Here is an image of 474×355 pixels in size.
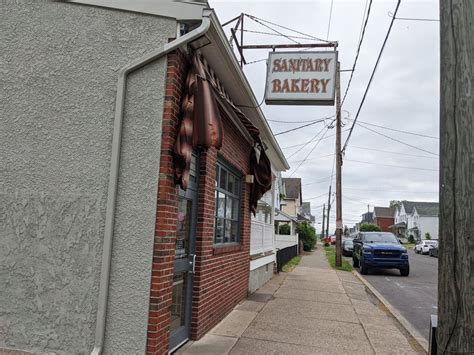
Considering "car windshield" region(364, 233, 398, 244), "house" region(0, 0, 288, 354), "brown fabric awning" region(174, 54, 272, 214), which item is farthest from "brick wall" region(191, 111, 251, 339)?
"car windshield" region(364, 233, 398, 244)

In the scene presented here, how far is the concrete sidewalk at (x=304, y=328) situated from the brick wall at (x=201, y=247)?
0.35 meters

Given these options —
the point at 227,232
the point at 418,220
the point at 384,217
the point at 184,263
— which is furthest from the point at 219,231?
the point at 384,217

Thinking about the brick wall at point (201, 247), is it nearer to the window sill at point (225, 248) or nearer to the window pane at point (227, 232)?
the window sill at point (225, 248)

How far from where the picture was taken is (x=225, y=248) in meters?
7.41

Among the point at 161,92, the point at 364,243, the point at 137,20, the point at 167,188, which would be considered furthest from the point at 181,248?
the point at 364,243

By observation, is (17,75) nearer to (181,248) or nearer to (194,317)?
(181,248)

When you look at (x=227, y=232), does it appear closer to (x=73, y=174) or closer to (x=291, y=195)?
(x=73, y=174)

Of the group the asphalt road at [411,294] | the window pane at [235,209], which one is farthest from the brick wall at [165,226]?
the asphalt road at [411,294]

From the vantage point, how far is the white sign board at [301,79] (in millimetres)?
8242

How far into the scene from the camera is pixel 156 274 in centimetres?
443

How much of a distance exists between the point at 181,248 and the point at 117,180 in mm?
1531

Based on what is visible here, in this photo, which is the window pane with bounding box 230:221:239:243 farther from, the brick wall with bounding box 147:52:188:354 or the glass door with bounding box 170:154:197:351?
the brick wall with bounding box 147:52:188:354

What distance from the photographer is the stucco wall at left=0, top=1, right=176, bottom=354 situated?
14.8 ft

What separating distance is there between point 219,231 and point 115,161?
3.30m
